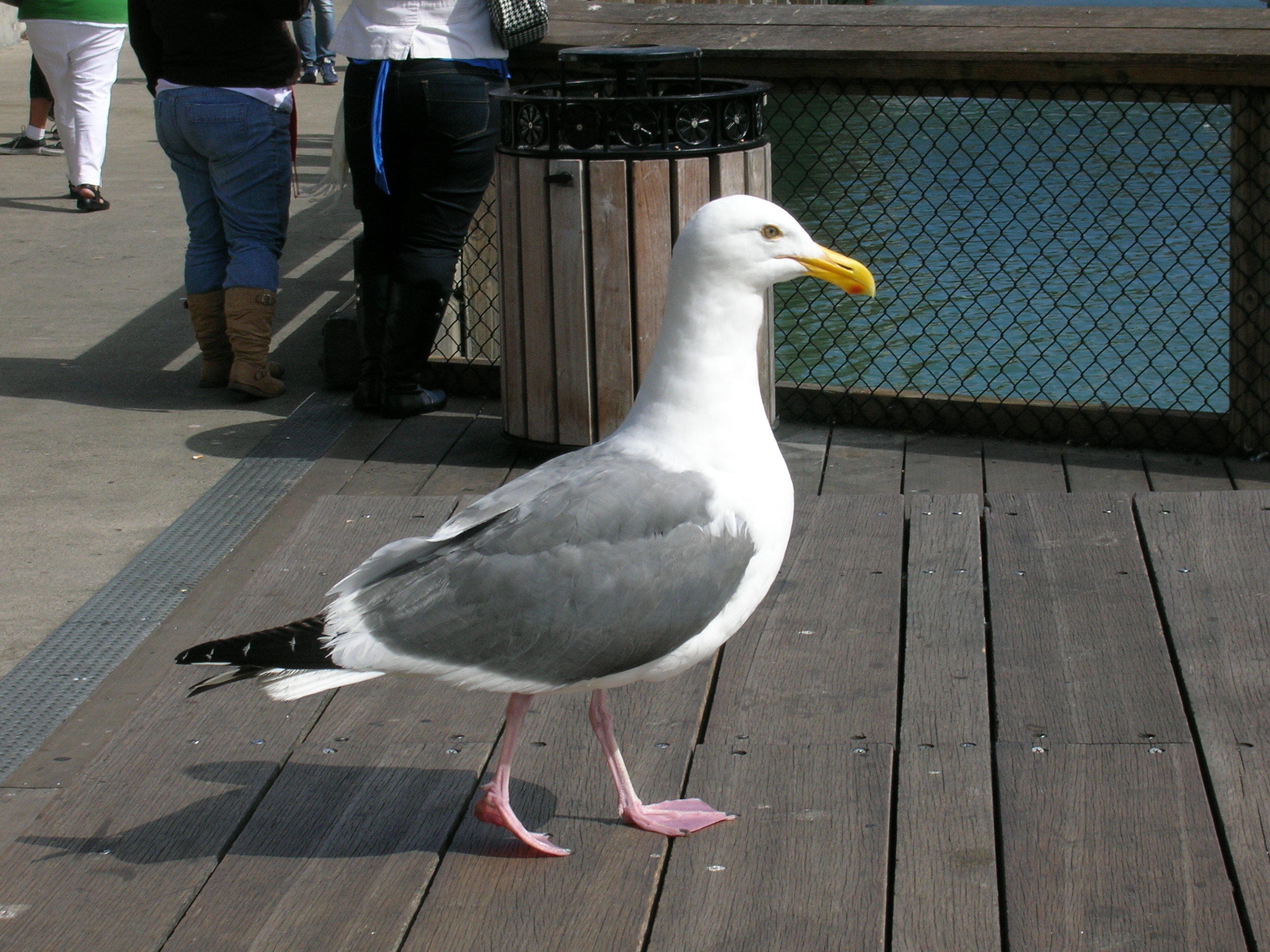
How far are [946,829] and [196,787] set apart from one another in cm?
135

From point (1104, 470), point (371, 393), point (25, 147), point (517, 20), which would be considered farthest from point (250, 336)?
point (25, 147)

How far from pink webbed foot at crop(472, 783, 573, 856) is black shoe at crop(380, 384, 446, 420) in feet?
9.70

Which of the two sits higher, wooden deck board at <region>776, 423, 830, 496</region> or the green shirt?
the green shirt

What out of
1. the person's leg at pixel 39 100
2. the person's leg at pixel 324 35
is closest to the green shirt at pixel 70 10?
the person's leg at pixel 39 100

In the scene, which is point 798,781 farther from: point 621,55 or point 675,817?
point 621,55

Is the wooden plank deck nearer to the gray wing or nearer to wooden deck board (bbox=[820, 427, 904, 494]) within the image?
the gray wing

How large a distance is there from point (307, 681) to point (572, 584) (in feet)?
1.47

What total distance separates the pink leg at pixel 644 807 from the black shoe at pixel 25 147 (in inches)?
386

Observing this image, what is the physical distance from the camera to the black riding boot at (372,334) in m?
5.21

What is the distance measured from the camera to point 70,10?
8.30 meters

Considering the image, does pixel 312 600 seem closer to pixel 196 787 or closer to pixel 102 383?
pixel 196 787

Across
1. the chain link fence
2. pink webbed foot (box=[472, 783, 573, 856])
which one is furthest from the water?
pink webbed foot (box=[472, 783, 573, 856])

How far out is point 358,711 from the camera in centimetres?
287

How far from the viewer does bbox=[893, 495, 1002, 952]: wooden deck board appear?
219 cm
